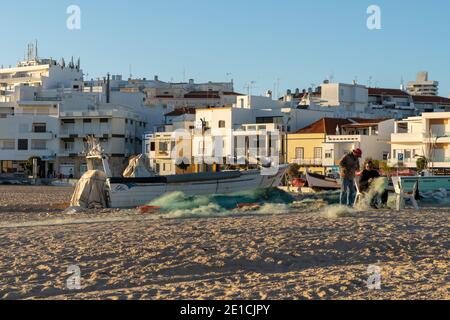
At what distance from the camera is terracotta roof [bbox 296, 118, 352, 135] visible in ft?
217

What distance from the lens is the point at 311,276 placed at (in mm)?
10727

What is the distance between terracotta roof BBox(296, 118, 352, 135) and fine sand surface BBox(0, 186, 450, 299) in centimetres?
4931

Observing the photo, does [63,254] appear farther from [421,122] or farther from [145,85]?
[145,85]

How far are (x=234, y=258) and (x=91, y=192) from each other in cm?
1594

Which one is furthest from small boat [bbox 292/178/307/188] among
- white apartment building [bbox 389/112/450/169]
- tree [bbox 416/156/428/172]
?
white apartment building [bbox 389/112/450/169]

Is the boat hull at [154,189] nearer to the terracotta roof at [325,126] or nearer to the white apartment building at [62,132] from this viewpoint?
the terracotta roof at [325,126]

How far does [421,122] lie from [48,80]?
54503mm

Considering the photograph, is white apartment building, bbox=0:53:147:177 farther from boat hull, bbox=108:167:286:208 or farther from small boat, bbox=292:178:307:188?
boat hull, bbox=108:167:286:208

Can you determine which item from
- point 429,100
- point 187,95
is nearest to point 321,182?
point 429,100

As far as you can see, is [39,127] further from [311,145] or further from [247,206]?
[247,206]
